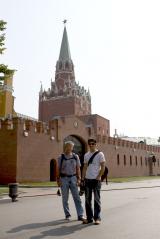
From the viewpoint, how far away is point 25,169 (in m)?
31.5

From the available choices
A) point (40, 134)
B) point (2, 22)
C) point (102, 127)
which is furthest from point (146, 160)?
point (2, 22)

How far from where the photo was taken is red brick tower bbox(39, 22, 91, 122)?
254ft

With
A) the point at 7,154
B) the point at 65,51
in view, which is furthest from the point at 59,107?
the point at 7,154

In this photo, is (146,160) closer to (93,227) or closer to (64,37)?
(64,37)

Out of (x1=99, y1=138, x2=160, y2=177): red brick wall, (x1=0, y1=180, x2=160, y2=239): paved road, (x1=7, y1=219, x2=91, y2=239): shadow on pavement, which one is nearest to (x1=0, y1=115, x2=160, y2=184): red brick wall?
(x1=99, y1=138, x2=160, y2=177): red brick wall

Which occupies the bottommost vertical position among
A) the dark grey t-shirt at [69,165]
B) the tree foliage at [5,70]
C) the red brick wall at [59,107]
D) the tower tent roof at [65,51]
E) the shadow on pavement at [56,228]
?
the shadow on pavement at [56,228]

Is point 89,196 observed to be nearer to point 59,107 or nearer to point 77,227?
point 77,227

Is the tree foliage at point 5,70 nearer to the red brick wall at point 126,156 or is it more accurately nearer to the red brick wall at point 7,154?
the red brick wall at point 7,154

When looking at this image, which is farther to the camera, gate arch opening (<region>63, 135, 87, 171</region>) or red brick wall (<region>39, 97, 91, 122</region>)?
red brick wall (<region>39, 97, 91, 122</region>)

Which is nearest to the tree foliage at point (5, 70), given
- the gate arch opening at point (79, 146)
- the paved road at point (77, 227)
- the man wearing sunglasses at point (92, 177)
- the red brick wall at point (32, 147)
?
the paved road at point (77, 227)

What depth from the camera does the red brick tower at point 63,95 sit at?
254 ft

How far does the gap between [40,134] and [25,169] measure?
13.1ft

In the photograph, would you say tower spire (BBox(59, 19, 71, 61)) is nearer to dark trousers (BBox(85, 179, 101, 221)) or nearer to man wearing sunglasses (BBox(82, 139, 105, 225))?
man wearing sunglasses (BBox(82, 139, 105, 225))

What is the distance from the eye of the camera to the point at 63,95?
259 feet
